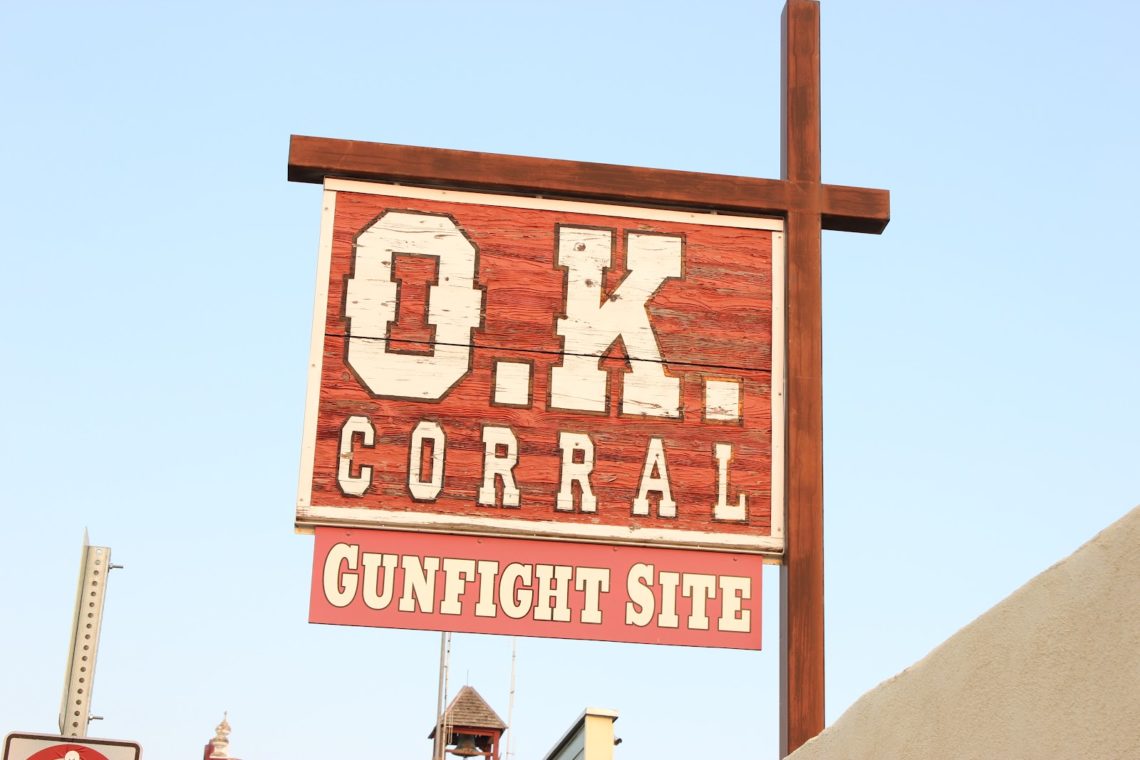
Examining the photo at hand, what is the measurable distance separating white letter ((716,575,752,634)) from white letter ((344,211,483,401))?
1.47m

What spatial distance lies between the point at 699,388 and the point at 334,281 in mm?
1670

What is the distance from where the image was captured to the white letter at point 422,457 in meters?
6.90

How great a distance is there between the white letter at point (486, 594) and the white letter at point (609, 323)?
2.63 ft

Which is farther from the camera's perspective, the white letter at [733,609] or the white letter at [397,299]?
the white letter at [397,299]

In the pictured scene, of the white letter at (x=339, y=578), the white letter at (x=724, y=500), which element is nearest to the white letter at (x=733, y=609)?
the white letter at (x=724, y=500)

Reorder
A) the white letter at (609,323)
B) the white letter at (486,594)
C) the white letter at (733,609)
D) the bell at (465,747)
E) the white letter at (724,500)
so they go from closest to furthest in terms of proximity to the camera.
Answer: the white letter at (486,594) < the white letter at (733,609) < the white letter at (724,500) < the white letter at (609,323) < the bell at (465,747)

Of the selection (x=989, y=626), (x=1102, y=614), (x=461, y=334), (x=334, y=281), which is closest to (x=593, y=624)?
(x=461, y=334)

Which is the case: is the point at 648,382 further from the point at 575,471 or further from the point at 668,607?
the point at 668,607

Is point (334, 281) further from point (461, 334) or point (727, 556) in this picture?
point (727, 556)

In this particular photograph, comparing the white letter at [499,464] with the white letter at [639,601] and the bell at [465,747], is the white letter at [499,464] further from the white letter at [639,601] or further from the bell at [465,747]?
the bell at [465,747]

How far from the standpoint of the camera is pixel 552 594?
6.84 m

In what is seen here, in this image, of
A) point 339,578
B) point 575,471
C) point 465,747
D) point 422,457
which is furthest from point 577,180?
point 465,747

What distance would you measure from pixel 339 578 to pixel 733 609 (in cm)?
166

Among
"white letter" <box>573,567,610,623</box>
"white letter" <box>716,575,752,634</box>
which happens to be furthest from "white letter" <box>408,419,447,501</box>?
"white letter" <box>716,575,752,634</box>
